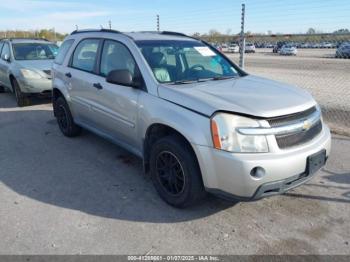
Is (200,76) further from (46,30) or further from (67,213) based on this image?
(46,30)

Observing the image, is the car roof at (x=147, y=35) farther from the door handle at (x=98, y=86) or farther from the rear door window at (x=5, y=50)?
the rear door window at (x=5, y=50)

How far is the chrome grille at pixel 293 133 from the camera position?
2926 mm

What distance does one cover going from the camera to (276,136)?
289 cm

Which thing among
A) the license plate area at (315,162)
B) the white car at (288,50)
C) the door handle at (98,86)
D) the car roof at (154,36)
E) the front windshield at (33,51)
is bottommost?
the license plate area at (315,162)

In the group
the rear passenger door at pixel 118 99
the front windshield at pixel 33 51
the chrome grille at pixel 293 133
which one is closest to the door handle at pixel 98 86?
the rear passenger door at pixel 118 99

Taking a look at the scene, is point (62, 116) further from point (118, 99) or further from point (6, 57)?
point (6, 57)

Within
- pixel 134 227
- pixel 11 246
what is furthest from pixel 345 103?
pixel 11 246

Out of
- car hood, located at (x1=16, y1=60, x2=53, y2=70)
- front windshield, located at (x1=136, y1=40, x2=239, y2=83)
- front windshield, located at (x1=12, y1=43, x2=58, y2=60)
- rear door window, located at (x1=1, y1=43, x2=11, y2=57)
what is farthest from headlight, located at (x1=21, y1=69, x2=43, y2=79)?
front windshield, located at (x1=136, y1=40, x2=239, y2=83)

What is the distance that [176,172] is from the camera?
340cm

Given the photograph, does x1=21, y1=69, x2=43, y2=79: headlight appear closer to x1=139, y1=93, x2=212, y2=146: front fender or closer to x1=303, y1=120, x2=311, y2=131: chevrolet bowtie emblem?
x1=139, y1=93, x2=212, y2=146: front fender

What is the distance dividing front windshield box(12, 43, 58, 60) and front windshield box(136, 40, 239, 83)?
626 centimetres

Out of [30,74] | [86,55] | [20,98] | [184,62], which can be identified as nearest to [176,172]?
[184,62]

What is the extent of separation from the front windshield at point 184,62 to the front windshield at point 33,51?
20.5 feet

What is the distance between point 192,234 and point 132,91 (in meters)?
1.75
